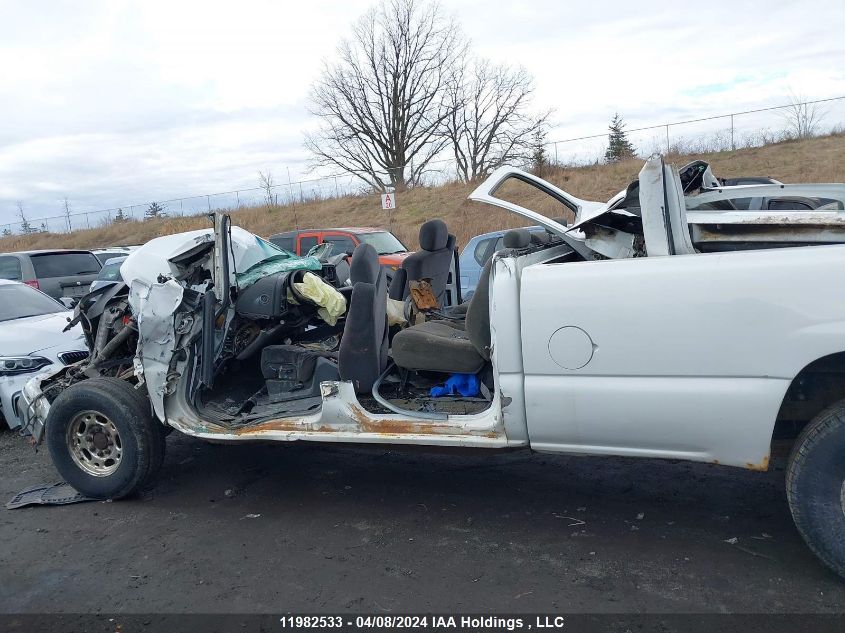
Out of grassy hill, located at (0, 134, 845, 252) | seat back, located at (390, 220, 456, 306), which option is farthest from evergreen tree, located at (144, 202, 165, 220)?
seat back, located at (390, 220, 456, 306)

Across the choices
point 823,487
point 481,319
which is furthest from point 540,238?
point 823,487

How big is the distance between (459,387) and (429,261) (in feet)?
5.77

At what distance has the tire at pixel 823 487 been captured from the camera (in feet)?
10.0

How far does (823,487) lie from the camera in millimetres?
3082

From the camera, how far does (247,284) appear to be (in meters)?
4.81

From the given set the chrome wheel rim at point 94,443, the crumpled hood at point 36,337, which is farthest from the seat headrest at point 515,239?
the crumpled hood at point 36,337

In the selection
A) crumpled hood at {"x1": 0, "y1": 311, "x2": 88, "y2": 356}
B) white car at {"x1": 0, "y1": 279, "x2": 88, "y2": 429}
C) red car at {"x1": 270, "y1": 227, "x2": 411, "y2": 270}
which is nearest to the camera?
white car at {"x1": 0, "y1": 279, "x2": 88, "y2": 429}

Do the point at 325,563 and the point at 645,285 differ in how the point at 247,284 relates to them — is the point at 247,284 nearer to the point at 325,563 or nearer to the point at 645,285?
the point at 325,563

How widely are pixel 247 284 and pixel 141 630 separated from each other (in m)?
2.32

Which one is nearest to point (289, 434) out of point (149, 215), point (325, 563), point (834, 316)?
point (325, 563)

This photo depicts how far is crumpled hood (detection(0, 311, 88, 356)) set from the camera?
6.39 metres

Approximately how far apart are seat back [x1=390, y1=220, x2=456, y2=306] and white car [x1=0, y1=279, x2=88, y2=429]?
9.32 ft

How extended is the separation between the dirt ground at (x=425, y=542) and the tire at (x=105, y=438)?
0.20 m

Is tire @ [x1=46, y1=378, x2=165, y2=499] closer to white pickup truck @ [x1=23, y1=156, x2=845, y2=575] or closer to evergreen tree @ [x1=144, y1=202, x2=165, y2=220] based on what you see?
white pickup truck @ [x1=23, y1=156, x2=845, y2=575]
